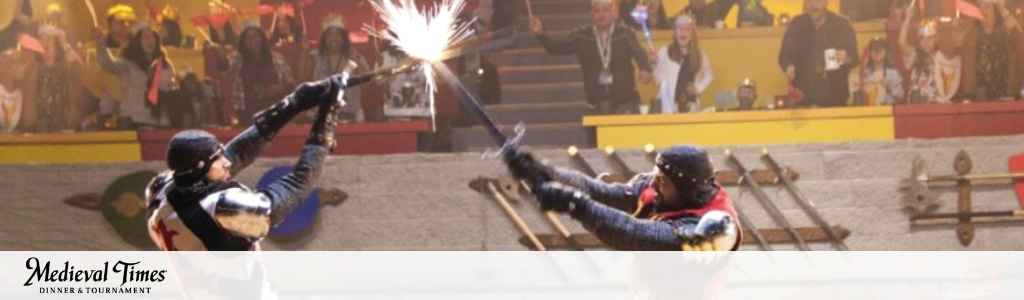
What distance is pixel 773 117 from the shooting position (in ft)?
21.7

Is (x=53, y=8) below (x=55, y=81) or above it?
above

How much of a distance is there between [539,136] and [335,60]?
95cm

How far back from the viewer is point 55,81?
655cm

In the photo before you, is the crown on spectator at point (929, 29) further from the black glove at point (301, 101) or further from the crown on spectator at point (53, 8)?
the crown on spectator at point (53, 8)

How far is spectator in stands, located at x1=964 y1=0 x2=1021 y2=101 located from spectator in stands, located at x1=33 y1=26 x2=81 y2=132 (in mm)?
3946

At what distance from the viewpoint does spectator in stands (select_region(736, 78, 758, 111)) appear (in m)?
6.52

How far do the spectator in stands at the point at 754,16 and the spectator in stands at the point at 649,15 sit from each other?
1.02 feet

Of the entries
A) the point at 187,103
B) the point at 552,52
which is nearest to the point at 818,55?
the point at 552,52

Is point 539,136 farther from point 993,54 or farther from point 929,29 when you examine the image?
point 993,54

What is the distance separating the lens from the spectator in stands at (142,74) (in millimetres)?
6480

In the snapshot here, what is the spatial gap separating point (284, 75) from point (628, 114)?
1513 millimetres

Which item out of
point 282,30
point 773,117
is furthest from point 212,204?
point 773,117
